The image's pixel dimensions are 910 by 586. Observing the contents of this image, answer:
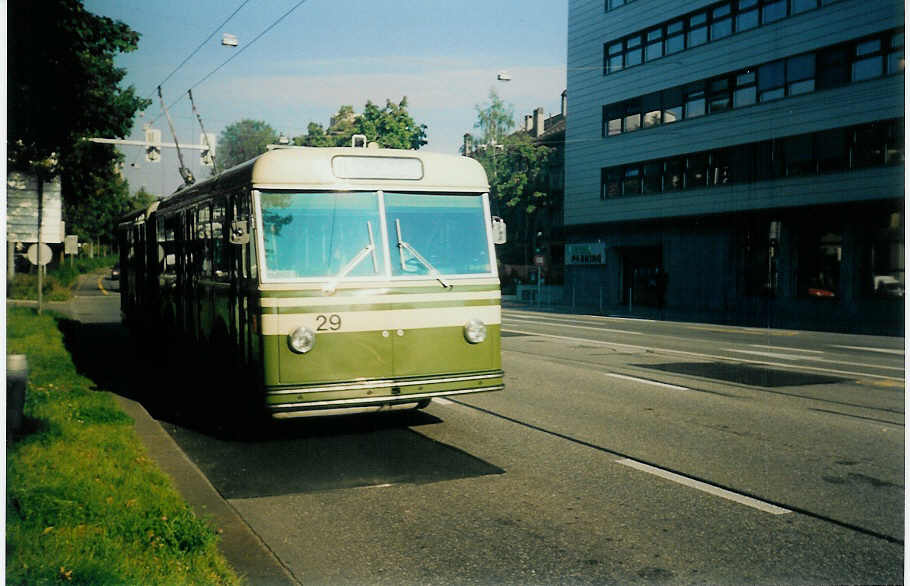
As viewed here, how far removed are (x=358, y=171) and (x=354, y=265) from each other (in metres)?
0.90

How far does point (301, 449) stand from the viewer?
309 inches

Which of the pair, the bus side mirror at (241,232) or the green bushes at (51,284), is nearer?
the bus side mirror at (241,232)

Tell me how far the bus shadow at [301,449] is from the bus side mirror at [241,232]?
1883mm

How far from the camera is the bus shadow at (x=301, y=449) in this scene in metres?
6.76

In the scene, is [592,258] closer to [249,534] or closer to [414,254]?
[414,254]

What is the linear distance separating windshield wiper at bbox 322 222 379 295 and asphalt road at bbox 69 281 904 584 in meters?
1.44

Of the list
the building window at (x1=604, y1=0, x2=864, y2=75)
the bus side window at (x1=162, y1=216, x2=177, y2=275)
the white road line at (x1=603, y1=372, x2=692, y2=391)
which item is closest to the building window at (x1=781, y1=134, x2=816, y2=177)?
the building window at (x1=604, y1=0, x2=864, y2=75)

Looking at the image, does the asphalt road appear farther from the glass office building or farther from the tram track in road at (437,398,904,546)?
the glass office building

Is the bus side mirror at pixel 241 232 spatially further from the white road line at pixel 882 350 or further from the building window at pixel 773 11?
the building window at pixel 773 11

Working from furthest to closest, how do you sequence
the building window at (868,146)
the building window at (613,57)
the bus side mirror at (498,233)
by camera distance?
the building window at (613,57) < the building window at (868,146) < the bus side mirror at (498,233)

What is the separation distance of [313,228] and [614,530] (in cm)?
396

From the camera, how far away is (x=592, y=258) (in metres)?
43.3

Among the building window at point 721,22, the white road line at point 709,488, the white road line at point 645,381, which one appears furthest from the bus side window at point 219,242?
the building window at point 721,22

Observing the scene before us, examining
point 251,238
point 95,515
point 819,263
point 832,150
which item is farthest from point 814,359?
point 832,150
